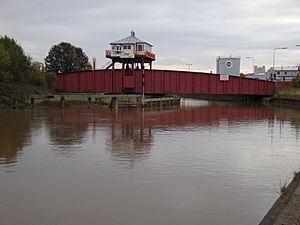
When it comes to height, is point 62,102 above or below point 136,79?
below

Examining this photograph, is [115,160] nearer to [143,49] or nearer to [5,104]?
[5,104]

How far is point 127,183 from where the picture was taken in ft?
37.4

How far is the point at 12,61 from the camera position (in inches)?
1946

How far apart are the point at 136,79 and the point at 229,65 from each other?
5126 centimetres

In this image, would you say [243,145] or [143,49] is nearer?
[243,145]

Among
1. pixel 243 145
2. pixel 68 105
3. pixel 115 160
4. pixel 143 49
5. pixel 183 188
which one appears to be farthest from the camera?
pixel 143 49

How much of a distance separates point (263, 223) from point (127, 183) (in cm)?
477

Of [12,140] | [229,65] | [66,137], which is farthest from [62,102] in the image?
[229,65]

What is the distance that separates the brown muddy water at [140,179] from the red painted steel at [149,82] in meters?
43.6

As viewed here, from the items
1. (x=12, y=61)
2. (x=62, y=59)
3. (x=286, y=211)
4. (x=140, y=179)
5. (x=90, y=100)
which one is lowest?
(x=140, y=179)

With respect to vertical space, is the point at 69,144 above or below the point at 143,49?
below

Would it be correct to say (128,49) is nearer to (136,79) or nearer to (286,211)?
(136,79)

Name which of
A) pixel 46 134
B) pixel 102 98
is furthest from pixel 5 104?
pixel 46 134

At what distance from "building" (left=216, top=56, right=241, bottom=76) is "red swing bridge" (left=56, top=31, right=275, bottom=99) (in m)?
39.3
